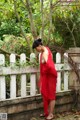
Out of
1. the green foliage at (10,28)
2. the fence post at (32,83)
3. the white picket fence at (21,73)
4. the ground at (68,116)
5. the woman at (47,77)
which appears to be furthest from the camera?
the green foliage at (10,28)

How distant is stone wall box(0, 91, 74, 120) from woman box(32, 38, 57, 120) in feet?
0.95

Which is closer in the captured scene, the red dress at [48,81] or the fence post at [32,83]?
the red dress at [48,81]

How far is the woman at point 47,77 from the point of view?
7.10 metres

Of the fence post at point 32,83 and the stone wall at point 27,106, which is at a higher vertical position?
the fence post at point 32,83

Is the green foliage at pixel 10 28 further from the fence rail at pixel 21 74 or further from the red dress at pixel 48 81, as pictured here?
the red dress at pixel 48 81

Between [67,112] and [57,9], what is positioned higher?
[57,9]

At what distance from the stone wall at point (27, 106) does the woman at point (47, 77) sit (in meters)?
0.29

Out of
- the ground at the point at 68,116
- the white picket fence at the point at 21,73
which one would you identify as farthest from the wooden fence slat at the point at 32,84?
the ground at the point at 68,116

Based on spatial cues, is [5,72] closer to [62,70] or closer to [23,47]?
[62,70]

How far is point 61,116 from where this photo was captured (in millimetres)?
7934

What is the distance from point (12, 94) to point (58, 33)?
556 centimetres

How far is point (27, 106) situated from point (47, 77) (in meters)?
0.76

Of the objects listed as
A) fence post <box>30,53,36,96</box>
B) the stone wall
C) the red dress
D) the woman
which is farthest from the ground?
the red dress

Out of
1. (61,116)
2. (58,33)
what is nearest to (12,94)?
(61,116)
